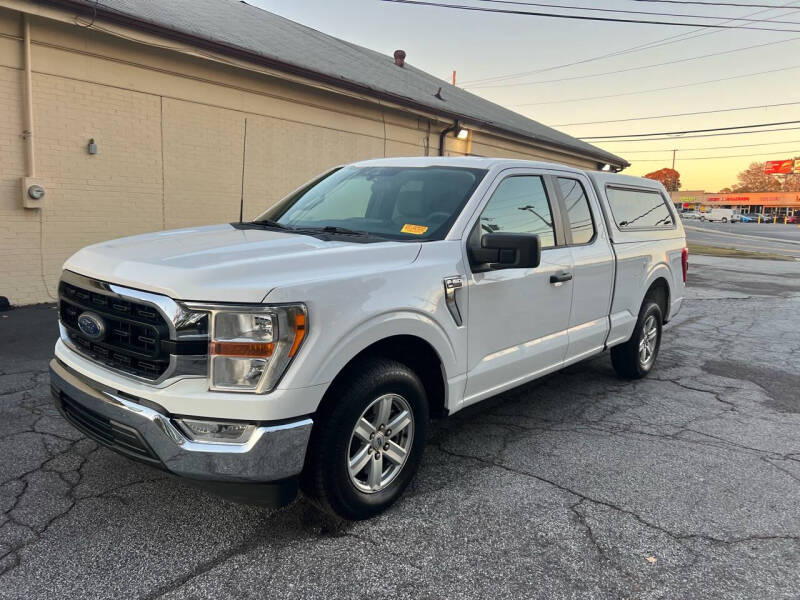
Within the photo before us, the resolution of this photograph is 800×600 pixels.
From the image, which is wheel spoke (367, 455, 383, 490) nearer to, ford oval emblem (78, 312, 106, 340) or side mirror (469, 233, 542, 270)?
side mirror (469, 233, 542, 270)

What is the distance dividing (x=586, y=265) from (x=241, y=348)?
297 cm

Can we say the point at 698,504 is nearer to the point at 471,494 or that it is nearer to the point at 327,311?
the point at 471,494

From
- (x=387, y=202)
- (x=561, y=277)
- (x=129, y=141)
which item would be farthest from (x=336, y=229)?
(x=129, y=141)

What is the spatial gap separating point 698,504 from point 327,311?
2.39 metres

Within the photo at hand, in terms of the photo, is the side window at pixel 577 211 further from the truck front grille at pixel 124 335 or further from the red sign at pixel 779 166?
the red sign at pixel 779 166

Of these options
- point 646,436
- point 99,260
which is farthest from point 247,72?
point 646,436

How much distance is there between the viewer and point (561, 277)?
13.7 ft

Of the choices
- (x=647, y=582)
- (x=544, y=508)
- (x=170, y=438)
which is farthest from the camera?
(x=544, y=508)

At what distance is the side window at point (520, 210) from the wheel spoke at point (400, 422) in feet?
4.08

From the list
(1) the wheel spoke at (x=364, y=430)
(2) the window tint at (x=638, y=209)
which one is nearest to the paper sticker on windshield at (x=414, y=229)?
(1) the wheel spoke at (x=364, y=430)

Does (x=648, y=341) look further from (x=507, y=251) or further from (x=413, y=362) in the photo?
(x=413, y=362)

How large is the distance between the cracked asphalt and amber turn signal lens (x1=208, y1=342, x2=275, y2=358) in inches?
37.7

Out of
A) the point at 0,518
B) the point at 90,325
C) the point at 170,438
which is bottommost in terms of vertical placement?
the point at 0,518

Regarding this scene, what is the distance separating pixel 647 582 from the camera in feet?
8.61
